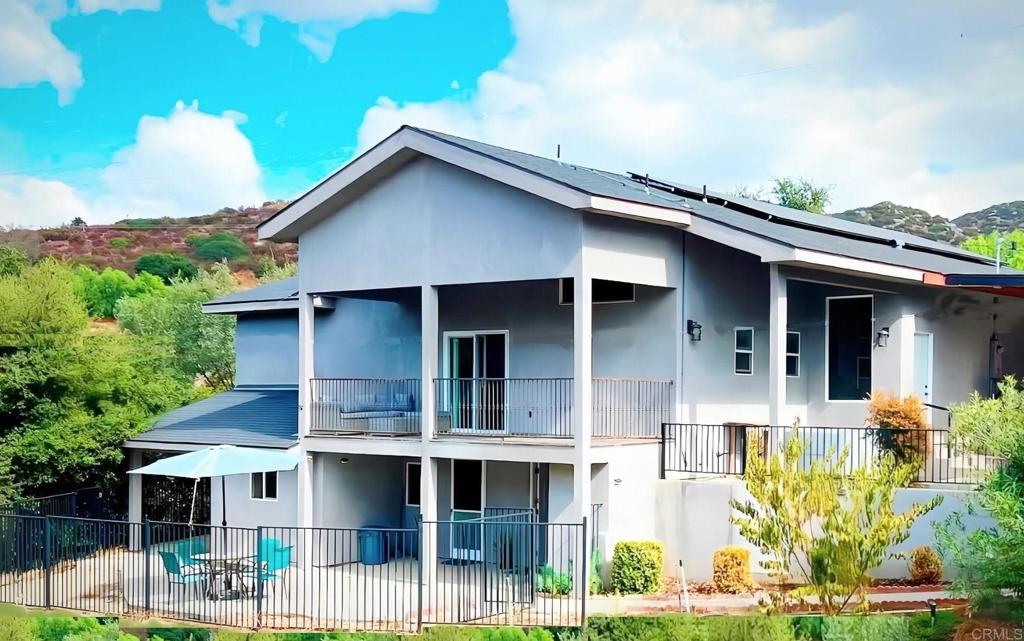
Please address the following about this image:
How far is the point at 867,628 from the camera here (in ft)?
40.1

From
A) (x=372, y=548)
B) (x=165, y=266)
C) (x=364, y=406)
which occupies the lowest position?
(x=372, y=548)

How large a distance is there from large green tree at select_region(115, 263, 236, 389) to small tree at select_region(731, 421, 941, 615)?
30988mm

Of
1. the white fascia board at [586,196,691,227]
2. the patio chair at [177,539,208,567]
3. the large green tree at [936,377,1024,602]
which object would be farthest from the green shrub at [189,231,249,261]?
the large green tree at [936,377,1024,602]

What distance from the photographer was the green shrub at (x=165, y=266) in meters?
60.7

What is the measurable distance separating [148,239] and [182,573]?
5271 centimetres

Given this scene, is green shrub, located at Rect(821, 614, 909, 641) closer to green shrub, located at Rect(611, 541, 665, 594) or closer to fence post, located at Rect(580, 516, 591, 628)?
fence post, located at Rect(580, 516, 591, 628)

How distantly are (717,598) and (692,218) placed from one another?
223 inches

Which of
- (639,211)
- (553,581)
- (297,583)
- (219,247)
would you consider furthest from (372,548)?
(219,247)

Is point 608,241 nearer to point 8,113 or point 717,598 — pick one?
point 717,598

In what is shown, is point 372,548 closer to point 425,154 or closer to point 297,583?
point 297,583

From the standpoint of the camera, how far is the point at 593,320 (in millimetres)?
18109

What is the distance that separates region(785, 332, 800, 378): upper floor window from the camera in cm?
1859

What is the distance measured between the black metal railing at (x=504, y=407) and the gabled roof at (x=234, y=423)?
2803 millimetres

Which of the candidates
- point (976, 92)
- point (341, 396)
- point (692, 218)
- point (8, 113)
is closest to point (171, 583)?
point (341, 396)
